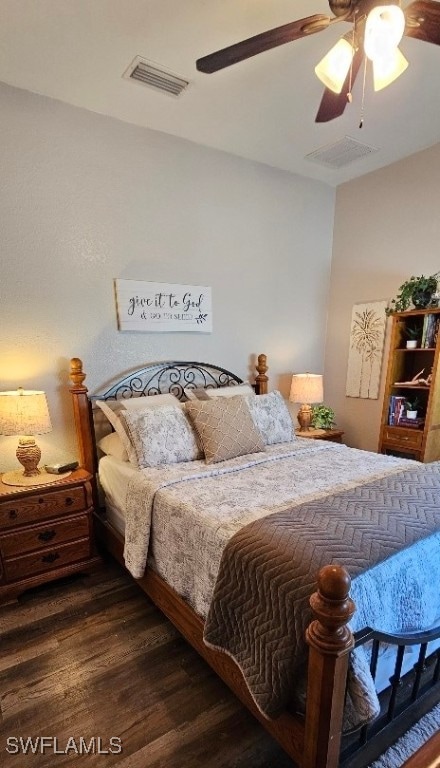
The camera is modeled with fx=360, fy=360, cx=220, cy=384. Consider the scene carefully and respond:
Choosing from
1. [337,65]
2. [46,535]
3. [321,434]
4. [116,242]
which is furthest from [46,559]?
[337,65]

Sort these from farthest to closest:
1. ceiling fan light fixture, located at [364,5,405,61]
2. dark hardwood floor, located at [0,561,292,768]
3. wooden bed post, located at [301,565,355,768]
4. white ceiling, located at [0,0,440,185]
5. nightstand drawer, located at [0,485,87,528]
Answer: nightstand drawer, located at [0,485,87,528], white ceiling, located at [0,0,440,185], dark hardwood floor, located at [0,561,292,768], ceiling fan light fixture, located at [364,5,405,61], wooden bed post, located at [301,565,355,768]

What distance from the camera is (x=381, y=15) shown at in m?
1.18

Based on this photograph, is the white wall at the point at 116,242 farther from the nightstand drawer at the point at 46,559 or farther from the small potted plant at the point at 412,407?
the small potted plant at the point at 412,407

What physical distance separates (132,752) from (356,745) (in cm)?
79

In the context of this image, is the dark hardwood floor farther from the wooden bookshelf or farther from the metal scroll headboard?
the wooden bookshelf

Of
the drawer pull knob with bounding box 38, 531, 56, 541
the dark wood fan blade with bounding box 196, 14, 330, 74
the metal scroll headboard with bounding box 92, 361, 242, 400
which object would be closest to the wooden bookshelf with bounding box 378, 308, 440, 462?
the metal scroll headboard with bounding box 92, 361, 242, 400

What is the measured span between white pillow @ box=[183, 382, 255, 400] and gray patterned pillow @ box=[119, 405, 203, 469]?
42cm

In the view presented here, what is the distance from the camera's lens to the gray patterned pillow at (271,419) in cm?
263

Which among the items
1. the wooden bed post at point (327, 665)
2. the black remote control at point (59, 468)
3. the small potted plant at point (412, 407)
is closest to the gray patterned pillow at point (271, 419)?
the small potted plant at point (412, 407)

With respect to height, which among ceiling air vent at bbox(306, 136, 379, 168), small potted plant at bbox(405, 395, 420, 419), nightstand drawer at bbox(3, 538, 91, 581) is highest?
ceiling air vent at bbox(306, 136, 379, 168)

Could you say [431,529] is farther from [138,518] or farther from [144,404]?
[144,404]

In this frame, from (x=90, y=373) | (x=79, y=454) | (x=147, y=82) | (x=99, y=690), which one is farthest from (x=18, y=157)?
(x=99, y=690)

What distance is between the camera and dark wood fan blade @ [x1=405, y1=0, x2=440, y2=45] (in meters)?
1.18

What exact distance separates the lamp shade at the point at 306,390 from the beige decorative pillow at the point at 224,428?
3.08 feet
